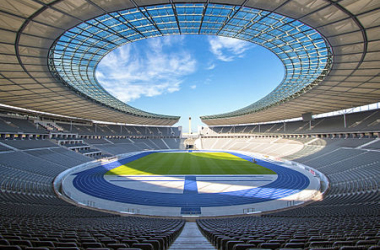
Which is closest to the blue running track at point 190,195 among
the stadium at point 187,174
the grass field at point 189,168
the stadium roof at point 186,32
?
the stadium at point 187,174

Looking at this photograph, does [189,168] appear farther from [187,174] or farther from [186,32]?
[186,32]

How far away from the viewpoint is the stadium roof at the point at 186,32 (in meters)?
11.8

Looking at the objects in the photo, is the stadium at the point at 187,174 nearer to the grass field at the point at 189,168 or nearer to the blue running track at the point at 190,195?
the blue running track at the point at 190,195

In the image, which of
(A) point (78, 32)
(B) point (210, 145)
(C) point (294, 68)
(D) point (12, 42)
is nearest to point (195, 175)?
(C) point (294, 68)

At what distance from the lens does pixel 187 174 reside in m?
30.1

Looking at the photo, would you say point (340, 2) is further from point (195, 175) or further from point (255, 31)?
point (195, 175)

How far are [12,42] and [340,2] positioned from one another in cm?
2156

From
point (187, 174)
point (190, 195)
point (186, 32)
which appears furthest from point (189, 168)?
point (186, 32)

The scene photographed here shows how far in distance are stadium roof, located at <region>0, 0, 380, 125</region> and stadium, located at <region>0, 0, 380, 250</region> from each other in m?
0.11

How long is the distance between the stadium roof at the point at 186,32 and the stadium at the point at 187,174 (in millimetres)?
106

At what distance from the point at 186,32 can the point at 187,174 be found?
20.2 m

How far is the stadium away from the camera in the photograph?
647 cm

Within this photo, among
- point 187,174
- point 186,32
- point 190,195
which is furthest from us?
point 187,174

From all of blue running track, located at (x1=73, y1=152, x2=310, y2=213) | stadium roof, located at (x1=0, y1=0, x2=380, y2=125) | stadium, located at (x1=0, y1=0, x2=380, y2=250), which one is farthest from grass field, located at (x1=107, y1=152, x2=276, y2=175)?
stadium roof, located at (x1=0, y1=0, x2=380, y2=125)
